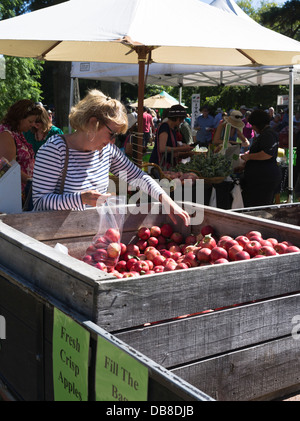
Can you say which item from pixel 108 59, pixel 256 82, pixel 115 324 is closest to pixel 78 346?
pixel 115 324

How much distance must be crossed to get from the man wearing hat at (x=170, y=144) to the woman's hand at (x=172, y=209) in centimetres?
401

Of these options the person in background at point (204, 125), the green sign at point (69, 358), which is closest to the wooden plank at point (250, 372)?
the green sign at point (69, 358)

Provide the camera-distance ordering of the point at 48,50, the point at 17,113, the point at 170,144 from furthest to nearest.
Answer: the point at 170,144 → the point at 48,50 → the point at 17,113

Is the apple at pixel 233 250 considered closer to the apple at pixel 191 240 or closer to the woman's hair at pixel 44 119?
the apple at pixel 191 240

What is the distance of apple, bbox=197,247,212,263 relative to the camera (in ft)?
8.77

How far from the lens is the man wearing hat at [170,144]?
7199mm

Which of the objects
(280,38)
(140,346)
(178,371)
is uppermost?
(280,38)

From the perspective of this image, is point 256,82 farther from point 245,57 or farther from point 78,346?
point 78,346

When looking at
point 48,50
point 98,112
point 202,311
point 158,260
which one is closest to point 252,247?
point 158,260

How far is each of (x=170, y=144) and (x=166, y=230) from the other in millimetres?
4095

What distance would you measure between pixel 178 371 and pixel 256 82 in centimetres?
1182

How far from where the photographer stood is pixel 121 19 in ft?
14.0

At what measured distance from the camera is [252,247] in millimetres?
2582

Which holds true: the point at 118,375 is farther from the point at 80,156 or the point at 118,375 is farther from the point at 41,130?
the point at 41,130
